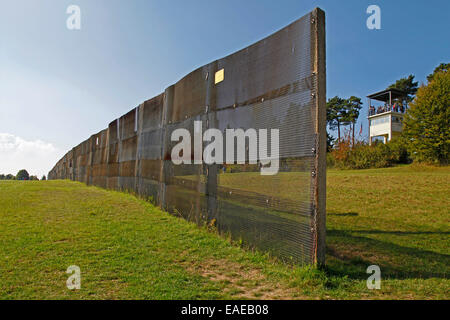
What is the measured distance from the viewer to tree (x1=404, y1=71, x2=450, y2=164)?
19.2 meters

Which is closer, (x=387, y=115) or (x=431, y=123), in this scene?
(x=431, y=123)

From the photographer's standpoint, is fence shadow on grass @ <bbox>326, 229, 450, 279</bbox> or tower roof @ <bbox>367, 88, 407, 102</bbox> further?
tower roof @ <bbox>367, 88, 407, 102</bbox>

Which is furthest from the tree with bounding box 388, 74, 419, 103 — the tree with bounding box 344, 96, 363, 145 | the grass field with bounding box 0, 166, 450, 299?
the grass field with bounding box 0, 166, 450, 299

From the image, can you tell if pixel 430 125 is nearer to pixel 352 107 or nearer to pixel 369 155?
pixel 369 155

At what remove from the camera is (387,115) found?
33438 millimetres

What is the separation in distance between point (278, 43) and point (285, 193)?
5.62ft

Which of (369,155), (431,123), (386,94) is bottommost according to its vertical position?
(369,155)

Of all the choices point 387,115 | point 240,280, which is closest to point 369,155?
point 387,115

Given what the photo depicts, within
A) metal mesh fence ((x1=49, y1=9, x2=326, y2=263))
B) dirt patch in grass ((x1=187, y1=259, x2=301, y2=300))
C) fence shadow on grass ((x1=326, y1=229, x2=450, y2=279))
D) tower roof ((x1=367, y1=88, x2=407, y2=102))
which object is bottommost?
fence shadow on grass ((x1=326, y1=229, x2=450, y2=279))

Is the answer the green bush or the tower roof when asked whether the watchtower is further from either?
the green bush

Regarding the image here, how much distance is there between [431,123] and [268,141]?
21.5m

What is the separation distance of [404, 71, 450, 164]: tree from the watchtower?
1157 centimetres

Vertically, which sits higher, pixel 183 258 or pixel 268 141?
pixel 268 141
